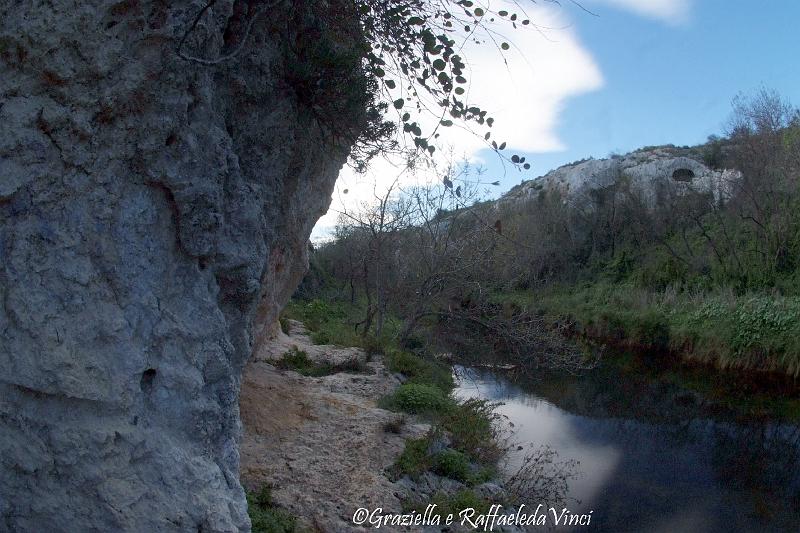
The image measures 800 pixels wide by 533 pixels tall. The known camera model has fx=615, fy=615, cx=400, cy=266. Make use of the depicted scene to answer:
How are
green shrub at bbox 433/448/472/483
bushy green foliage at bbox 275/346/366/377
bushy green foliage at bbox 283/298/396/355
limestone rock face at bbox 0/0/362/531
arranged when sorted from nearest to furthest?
limestone rock face at bbox 0/0/362/531 → green shrub at bbox 433/448/472/483 → bushy green foliage at bbox 275/346/366/377 → bushy green foliage at bbox 283/298/396/355

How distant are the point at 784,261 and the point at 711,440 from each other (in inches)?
501

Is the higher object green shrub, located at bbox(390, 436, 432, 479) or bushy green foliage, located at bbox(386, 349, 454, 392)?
bushy green foliage, located at bbox(386, 349, 454, 392)

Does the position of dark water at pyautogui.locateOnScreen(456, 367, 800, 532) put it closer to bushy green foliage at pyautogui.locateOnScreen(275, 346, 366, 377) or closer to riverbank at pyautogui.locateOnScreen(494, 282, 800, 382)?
riverbank at pyautogui.locateOnScreen(494, 282, 800, 382)

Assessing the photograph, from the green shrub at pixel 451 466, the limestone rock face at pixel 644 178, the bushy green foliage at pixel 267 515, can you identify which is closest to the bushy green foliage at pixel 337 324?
the green shrub at pixel 451 466

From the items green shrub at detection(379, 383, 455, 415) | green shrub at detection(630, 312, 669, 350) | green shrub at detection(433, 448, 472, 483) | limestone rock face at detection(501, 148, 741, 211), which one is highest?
limestone rock face at detection(501, 148, 741, 211)

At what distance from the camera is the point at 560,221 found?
30594 millimetres

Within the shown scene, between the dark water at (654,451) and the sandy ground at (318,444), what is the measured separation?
2993 mm

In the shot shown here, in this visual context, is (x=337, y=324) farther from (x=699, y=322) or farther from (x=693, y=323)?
(x=699, y=322)

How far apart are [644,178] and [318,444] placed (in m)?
29.9

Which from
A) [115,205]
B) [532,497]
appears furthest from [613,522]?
[115,205]

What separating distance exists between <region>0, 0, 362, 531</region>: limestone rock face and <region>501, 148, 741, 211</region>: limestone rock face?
26.4 metres

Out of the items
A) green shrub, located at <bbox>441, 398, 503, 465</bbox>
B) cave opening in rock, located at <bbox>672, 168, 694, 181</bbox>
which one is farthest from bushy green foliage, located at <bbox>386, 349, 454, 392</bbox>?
cave opening in rock, located at <bbox>672, 168, 694, 181</bbox>

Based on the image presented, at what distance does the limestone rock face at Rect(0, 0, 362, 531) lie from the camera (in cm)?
289

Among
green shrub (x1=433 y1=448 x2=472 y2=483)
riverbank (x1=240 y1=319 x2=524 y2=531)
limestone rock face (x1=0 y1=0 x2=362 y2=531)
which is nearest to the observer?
limestone rock face (x1=0 y1=0 x2=362 y2=531)
